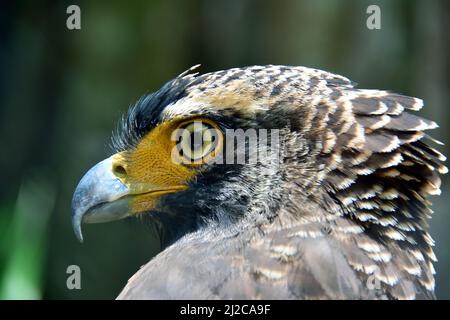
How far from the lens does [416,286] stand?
118 inches

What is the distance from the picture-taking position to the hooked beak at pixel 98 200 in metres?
3.40

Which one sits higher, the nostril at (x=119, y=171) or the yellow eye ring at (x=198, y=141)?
the yellow eye ring at (x=198, y=141)

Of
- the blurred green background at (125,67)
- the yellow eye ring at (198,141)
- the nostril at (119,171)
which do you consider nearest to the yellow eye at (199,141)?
the yellow eye ring at (198,141)

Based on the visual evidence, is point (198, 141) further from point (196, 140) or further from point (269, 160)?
point (269, 160)

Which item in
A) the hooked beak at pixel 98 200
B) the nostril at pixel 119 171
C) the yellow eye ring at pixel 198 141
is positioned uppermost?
the yellow eye ring at pixel 198 141

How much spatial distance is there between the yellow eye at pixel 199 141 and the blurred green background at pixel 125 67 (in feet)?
14.4

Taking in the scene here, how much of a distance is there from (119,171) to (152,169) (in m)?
0.20

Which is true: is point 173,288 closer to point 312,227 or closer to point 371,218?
point 312,227

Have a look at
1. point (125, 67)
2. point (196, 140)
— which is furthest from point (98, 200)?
point (125, 67)

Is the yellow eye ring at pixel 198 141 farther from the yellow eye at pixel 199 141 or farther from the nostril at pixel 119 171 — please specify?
the nostril at pixel 119 171

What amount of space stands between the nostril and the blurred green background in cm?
402

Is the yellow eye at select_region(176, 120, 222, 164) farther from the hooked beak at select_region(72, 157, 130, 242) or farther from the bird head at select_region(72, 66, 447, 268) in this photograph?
the hooked beak at select_region(72, 157, 130, 242)

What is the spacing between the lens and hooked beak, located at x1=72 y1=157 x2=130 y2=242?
3398 mm
